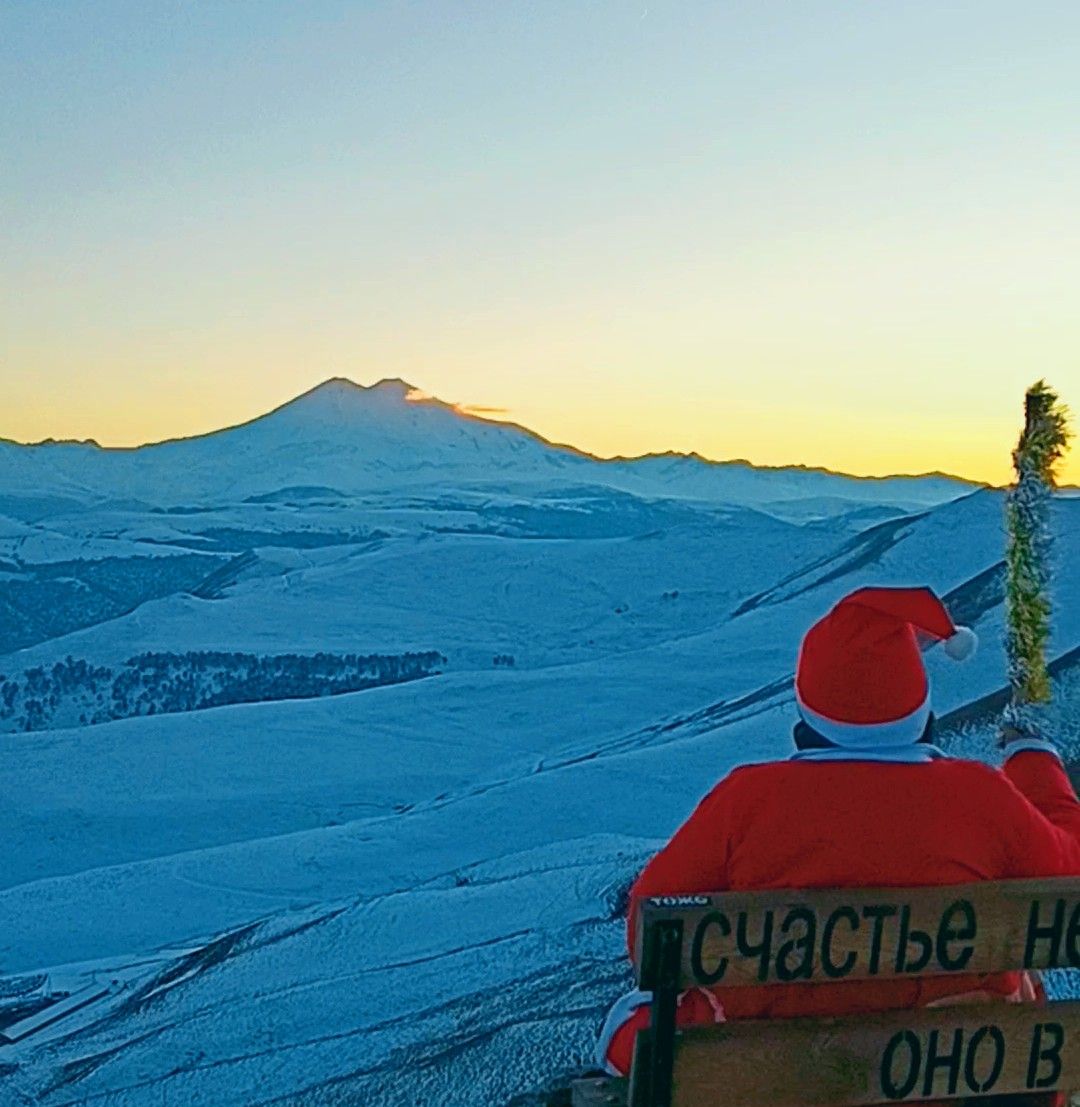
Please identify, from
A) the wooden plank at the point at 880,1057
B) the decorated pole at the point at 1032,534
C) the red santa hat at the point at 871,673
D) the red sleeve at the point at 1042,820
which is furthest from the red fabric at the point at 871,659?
the decorated pole at the point at 1032,534

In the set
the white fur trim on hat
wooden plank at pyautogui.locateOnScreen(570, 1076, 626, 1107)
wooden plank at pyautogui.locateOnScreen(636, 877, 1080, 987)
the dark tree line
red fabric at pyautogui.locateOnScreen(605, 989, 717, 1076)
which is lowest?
the dark tree line

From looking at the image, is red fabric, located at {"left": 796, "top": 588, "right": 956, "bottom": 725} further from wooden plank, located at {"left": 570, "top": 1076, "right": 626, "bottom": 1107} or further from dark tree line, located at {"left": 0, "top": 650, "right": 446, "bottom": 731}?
dark tree line, located at {"left": 0, "top": 650, "right": 446, "bottom": 731}

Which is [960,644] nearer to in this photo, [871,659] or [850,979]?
[871,659]

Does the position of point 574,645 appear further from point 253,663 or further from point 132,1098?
point 132,1098

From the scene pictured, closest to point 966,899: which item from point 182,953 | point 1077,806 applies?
point 1077,806

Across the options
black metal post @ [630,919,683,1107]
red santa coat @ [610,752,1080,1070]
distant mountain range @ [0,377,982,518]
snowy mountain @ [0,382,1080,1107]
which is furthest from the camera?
distant mountain range @ [0,377,982,518]

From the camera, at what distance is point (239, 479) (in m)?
146

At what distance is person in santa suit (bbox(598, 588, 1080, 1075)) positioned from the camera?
236cm

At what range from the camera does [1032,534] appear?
119 inches

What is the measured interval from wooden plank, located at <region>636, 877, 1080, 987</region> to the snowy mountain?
1.97 ft

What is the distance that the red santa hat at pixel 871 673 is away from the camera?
2.38 m

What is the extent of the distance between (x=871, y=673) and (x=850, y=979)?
1.47 ft

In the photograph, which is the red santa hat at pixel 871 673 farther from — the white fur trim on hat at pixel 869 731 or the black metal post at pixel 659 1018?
the black metal post at pixel 659 1018

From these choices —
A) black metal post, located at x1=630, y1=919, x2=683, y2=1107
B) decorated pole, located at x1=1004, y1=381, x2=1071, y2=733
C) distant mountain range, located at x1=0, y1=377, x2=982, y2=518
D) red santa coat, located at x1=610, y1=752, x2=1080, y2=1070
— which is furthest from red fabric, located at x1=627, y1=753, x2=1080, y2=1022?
distant mountain range, located at x1=0, y1=377, x2=982, y2=518
